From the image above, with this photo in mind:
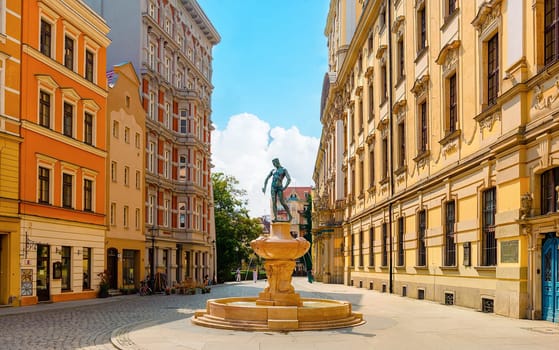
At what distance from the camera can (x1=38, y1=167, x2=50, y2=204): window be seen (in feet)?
92.1

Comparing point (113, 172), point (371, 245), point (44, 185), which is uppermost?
point (113, 172)

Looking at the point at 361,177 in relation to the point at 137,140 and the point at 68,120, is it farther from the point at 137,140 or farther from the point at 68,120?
the point at 68,120

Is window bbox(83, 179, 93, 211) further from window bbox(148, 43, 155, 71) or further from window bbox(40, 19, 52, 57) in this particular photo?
window bbox(148, 43, 155, 71)

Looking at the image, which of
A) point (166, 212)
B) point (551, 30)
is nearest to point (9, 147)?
point (551, 30)

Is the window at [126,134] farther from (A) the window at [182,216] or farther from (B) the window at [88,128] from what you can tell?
(A) the window at [182,216]

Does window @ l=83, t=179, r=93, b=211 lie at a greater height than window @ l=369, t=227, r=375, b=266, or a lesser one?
greater

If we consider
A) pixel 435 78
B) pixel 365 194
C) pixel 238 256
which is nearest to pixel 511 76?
pixel 435 78

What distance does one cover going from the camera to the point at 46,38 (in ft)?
93.8

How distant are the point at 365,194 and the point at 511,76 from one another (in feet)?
76.7

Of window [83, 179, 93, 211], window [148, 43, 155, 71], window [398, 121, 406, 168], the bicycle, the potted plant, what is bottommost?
the bicycle

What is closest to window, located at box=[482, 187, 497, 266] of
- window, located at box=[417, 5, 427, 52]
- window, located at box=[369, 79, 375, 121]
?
window, located at box=[417, 5, 427, 52]

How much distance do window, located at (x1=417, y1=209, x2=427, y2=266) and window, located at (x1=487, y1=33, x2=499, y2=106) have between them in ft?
25.0

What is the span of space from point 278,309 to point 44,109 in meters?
17.8

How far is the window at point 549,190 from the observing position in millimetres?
15680
